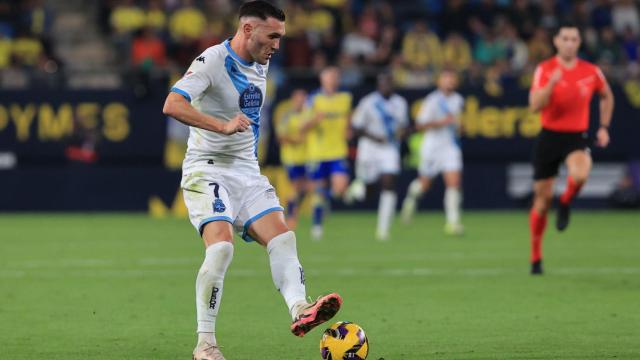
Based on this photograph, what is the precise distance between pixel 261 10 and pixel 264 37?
17cm

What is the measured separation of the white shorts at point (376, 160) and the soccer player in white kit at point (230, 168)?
11144 millimetres

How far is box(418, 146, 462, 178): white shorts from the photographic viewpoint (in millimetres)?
20328

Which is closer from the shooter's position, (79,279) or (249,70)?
(249,70)

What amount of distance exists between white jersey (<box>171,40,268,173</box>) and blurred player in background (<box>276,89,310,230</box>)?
12.7 m

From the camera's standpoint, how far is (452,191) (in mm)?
20094

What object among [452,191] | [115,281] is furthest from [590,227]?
[115,281]

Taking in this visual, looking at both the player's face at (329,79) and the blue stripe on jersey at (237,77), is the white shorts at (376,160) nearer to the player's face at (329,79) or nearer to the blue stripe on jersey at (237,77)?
the player's face at (329,79)

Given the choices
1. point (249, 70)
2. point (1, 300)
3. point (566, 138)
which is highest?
point (249, 70)

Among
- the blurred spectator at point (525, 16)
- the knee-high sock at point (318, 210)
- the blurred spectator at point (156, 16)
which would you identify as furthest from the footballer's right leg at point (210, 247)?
the blurred spectator at point (525, 16)

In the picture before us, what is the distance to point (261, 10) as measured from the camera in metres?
7.90

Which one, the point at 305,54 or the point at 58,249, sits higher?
the point at 305,54

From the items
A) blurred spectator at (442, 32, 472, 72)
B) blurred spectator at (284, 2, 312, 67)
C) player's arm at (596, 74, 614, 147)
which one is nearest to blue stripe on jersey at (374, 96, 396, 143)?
blurred spectator at (284, 2, 312, 67)

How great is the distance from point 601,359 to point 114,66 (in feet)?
65.0

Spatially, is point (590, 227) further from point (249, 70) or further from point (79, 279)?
point (249, 70)
